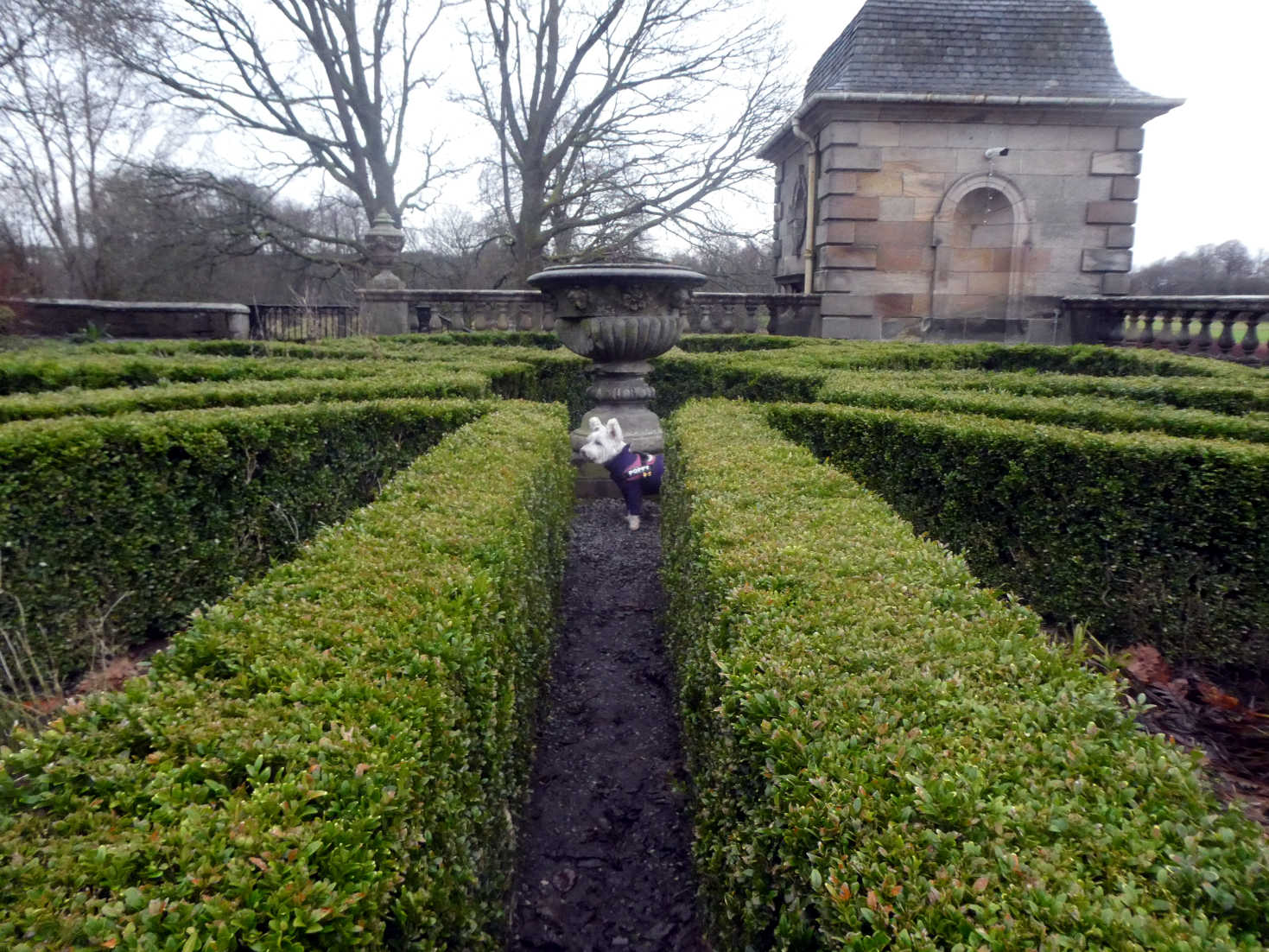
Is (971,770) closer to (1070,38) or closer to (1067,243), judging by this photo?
(1067,243)

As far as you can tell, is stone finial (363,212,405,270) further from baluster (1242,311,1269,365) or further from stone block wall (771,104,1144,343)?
baluster (1242,311,1269,365)

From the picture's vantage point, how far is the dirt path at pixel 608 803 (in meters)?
2.82

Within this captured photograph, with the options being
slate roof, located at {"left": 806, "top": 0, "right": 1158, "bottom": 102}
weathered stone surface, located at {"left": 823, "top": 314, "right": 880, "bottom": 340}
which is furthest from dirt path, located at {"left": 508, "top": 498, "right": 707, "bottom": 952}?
slate roof, located at {"left": 806, "top": 0, "right": 1158, "bottom": 102}

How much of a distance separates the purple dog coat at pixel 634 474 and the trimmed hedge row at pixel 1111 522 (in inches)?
90.8

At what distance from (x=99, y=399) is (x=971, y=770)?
562 centimetres

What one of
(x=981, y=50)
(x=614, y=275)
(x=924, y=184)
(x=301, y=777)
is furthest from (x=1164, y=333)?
(x=301, y=777)

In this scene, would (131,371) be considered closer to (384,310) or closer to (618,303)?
(618,303)

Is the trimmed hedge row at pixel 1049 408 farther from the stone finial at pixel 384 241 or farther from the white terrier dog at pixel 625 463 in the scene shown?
the stone finial at pixel 384 241

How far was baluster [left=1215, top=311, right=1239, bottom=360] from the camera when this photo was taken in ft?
A: 32.7

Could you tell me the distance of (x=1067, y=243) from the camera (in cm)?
1385

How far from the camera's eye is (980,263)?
1401 cm

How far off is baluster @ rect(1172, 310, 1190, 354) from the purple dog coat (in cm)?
841

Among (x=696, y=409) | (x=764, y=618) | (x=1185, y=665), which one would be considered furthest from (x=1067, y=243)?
(x=764, y=618)

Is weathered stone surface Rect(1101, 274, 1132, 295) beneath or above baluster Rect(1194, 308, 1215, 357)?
above
